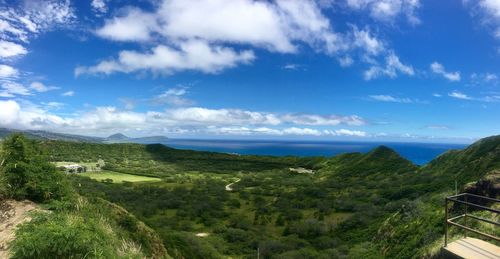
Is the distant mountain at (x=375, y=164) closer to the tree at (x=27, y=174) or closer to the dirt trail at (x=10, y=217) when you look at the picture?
the tree at (x=27, y=174)

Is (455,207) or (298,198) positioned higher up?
(455,207)

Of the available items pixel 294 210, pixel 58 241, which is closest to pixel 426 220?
pixel 58 241

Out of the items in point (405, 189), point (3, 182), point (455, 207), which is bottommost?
point (405, 189)

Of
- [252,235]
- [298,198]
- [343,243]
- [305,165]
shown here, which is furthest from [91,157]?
[343,243]

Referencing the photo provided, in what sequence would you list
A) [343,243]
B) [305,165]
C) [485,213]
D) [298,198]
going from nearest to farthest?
[485,213]
[343,243]
[298,198]
[305,165]

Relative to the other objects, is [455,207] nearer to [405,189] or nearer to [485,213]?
[485,213]

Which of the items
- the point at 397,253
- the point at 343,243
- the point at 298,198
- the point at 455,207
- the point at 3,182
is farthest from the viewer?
the point at 298,198

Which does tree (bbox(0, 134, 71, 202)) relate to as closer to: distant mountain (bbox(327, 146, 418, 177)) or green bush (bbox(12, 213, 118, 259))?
green bush (bbox(12, 213, 118, 259))

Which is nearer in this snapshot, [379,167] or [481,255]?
[481,255]
